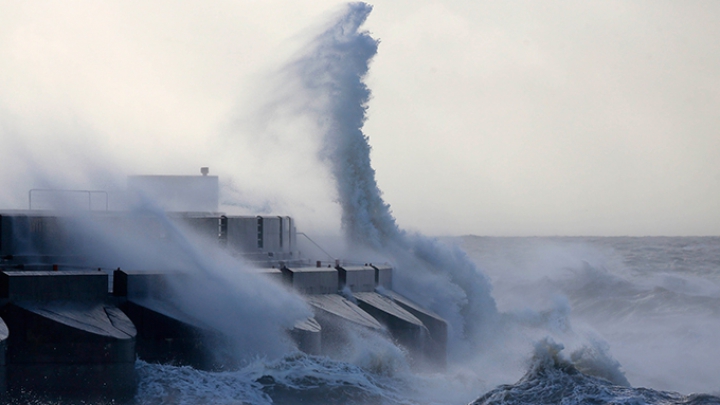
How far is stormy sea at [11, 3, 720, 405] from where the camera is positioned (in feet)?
46.1

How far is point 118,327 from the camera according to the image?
1391 centimetres

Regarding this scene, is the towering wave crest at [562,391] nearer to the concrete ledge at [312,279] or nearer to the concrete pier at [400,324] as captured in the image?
the concrete pier at [400,324]

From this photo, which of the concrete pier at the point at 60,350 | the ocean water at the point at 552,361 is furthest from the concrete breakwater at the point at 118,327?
the ocean water at the point at 552,361

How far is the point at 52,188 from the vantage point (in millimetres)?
18156

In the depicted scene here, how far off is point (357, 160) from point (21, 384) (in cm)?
1384

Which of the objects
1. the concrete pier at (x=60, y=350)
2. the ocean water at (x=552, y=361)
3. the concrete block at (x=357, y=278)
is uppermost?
the concrete block at (x=357, y=278)

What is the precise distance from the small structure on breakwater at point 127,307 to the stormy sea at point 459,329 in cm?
37

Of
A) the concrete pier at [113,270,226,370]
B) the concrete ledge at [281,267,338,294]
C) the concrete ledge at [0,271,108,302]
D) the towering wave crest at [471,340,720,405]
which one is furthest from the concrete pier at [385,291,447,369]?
the concrete ledge at [0,271,108,302]

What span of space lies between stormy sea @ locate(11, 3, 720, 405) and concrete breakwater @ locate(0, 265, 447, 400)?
0.32 m

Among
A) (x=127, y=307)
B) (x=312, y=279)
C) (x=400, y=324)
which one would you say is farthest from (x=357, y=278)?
(x=127, y=307)

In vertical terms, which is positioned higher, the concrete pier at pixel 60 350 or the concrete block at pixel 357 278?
the concrete block at pixel 357 278

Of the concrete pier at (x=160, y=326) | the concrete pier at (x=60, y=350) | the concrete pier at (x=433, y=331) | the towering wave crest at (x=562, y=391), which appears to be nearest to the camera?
the towering wave crest at (x=562, y=391)

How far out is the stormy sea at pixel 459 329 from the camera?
1405 centimetres

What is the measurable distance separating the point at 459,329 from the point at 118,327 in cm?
994
